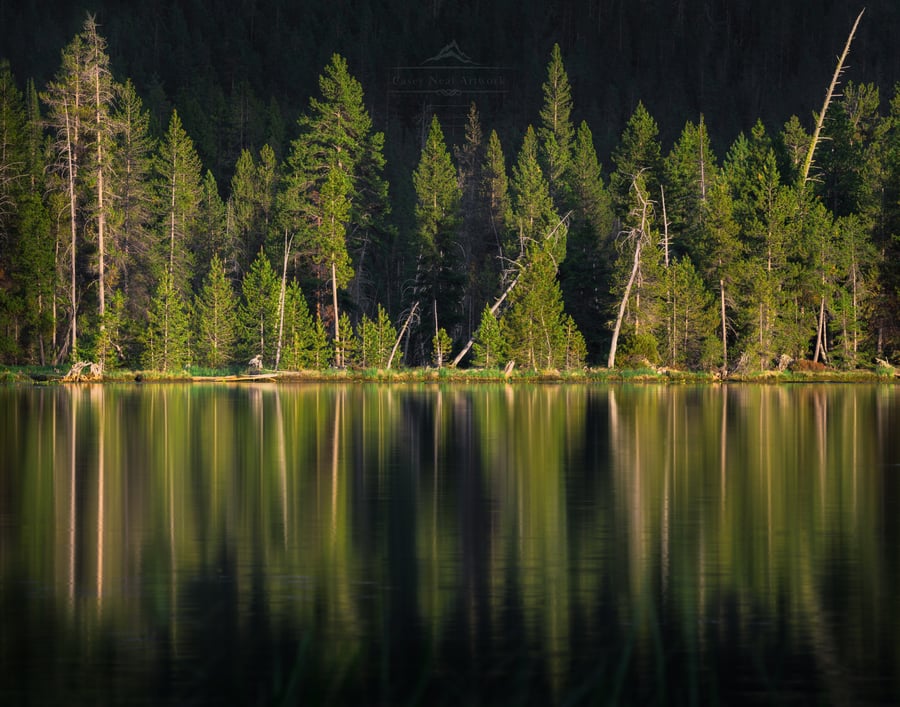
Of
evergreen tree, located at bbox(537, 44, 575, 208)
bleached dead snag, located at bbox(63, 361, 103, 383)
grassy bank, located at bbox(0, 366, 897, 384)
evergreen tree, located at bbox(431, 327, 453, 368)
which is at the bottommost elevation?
grassy bank, located at bbox(0, 366, 897, 384)

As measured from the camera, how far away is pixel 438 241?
311 ft

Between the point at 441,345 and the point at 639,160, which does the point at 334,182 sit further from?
the point at 639,160

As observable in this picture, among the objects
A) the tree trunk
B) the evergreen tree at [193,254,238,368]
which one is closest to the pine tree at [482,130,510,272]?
the tree trunk

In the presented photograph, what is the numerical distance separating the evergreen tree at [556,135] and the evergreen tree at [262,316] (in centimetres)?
2889

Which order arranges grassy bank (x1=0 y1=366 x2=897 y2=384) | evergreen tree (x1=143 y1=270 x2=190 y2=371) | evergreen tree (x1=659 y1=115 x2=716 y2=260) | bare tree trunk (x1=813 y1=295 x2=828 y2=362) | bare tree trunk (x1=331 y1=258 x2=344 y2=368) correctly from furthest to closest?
evergreen tree (x1=659 y1=115 x2=716 y2=260) → bare tree trunk (x1=813 y1=295 x2=828 y2=362) → bare tree trunk (x1=331 y1=258 x2=344 y2=368) → grassy bank (x1=0 y1=366 x2=897 y2=384) → evergreen tree (x1=143 y1=270 x2=190 y2=371)

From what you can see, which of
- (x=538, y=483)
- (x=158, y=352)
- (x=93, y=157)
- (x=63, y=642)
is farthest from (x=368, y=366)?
(x=63, y=642)

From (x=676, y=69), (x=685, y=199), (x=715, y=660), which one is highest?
(x=676, y=69)

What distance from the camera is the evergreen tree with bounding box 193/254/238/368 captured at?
283 feet

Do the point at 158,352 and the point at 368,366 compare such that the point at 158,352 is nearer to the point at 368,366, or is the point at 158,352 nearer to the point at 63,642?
the point at 368,366

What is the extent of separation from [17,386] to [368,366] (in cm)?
2134

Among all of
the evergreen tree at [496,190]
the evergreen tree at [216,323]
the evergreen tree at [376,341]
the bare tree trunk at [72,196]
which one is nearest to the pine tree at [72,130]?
the bare tree trunk at [72,196]

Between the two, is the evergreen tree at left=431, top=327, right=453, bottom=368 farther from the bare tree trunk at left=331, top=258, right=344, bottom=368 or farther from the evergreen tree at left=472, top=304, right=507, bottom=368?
the bare tree trunk at left=331, top=258, right=344, bottom=368

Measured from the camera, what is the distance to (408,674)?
14648 millimetres

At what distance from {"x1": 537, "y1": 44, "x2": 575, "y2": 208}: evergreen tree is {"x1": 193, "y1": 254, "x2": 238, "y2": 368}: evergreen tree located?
3112 centimetres
